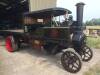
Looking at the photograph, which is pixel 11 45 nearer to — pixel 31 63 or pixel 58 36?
pixel 31 63

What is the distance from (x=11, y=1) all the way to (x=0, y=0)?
0.91m

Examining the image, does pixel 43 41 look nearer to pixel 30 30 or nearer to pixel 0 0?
pixel 30 30

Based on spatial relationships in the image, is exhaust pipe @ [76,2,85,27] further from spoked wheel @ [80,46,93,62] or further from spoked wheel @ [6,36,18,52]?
spoked wheel @ [6,36,18,52]

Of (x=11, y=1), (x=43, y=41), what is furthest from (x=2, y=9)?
(x=43, y=41)

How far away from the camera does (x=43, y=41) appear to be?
7820 mm

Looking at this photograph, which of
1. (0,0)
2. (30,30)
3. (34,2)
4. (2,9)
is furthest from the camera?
(2,9)

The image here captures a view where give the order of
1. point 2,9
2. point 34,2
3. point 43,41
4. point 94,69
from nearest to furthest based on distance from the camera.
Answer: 1. point 94,69
2. point 43,41
3. point 34,2
4. point 2,9

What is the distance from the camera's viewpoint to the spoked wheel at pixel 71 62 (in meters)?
6.67

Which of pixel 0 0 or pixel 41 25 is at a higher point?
pixel 0 0

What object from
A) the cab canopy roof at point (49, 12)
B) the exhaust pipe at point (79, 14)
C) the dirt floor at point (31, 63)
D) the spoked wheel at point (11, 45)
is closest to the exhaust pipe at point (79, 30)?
the exhaust pipe at point (79, 14)

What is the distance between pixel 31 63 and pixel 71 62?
1.66 metres

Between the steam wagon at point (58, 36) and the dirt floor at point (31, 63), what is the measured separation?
0.29m

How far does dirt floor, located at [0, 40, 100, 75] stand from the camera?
6.83 m

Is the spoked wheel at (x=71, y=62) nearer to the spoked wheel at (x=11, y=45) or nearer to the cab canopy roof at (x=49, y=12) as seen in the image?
the cab canopy roof at (x=49, y=12)
